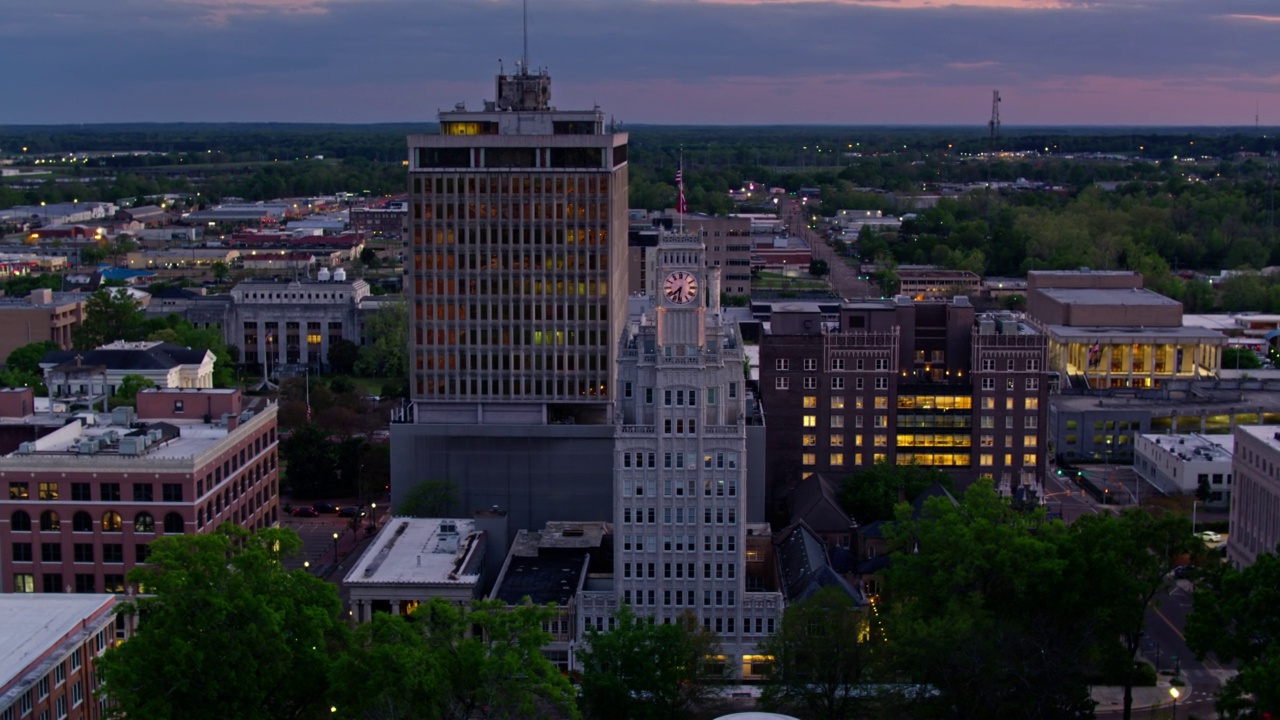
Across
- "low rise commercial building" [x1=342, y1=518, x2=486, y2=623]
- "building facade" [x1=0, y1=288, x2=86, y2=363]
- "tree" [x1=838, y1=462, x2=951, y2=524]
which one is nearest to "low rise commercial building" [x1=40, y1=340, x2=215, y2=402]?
"building facade" [x1=0, y1=288, x2=86, y2=363]

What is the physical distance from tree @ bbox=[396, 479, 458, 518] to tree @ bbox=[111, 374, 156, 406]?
37.2 m

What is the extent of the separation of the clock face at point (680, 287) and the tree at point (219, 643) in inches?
1221

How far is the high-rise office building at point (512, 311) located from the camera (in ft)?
397

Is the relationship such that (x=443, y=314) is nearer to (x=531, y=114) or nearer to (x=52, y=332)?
(x=531, y=114)

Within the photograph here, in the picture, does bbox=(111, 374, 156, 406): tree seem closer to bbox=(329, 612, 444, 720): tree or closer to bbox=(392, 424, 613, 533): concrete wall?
bbox=(392, 424, 613, 533): concrete wall

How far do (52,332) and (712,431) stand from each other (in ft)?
435

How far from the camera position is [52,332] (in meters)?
194

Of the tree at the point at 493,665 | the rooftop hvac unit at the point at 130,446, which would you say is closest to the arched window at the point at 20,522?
the rooftop hvac unit at the point at 130,446

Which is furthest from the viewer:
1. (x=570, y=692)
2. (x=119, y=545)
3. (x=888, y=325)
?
(x=888, y=325)

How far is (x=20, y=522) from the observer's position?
97.6 m

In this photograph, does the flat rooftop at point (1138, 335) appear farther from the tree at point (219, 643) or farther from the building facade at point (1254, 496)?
the tree at point (219, 643)

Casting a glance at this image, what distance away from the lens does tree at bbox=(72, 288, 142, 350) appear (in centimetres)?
19162

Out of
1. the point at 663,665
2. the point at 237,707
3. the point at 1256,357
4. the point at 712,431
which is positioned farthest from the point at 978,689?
the point at 1256,357

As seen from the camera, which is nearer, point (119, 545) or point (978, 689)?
point (978, 689)
